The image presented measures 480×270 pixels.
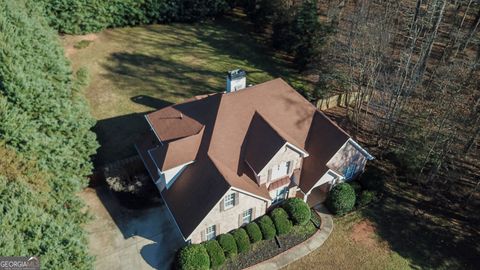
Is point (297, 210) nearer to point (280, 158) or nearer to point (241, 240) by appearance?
point (280, 158)

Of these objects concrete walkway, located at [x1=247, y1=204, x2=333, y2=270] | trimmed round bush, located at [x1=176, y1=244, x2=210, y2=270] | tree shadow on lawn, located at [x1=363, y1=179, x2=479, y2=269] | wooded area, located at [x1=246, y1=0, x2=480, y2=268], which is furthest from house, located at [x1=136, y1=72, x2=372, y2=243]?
wooded area, located at [x1=246, y1=0, x2=480, y2=268]

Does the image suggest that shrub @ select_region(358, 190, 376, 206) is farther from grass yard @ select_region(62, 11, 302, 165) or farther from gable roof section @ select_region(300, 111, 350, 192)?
grass yard @ select_region(62, 11, 302, 165)

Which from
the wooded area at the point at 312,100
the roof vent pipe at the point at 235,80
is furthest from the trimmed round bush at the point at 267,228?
the wooded area at the point at 312,100

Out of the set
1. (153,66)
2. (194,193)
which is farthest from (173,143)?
(153,66)

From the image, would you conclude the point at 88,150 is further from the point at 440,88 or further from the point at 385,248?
the point at 440,88

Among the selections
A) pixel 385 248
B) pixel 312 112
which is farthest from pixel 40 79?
pixel 385 248

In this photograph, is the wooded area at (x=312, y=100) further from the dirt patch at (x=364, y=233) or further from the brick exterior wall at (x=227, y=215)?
the brick exterior wall at (x=227, y=215)
